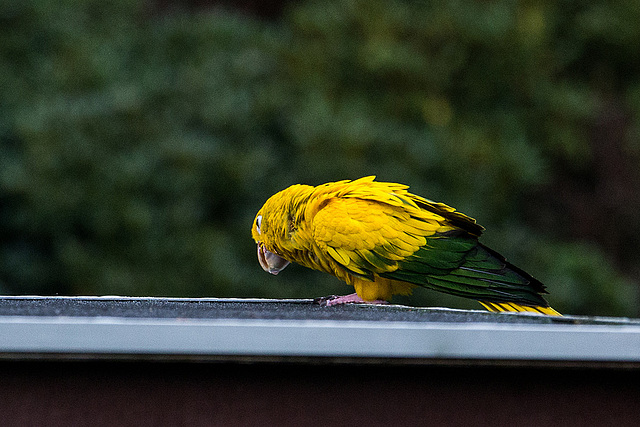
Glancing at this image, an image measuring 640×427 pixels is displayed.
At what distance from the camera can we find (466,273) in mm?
3098

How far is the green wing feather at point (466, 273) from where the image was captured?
300 cm

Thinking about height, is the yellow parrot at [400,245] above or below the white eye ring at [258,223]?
above

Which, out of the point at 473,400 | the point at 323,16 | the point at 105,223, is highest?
the point at 323,16

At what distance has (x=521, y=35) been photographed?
7918 mm

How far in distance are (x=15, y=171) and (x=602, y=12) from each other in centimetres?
652

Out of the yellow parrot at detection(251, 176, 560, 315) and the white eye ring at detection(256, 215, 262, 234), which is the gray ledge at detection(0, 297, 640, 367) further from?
the white eye ring at detection(256, 215, 262, 234)

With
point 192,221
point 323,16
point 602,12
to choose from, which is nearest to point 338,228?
point 192,221

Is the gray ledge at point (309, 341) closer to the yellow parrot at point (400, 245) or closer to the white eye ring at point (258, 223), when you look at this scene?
the yellow parrot at point (400, 245)

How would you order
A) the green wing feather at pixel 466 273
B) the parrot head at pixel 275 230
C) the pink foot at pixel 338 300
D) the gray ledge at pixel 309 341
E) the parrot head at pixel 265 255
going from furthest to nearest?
the parrot head at pixel 265 255 < the parrot head at pixel 275 230 < the pink foot at pixel 338 300 < the green wing feather at pixel 466 273 < the gray ledge at pixel 309 341

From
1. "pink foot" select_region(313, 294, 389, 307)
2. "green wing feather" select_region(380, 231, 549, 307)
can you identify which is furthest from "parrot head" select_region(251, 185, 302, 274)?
"green wing feather" select_region(380, 231, 549, 307)

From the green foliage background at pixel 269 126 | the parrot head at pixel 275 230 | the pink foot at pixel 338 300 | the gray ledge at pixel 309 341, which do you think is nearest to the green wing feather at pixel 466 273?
the pink foot at pixel 338 300

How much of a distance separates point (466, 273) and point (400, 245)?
0.28m

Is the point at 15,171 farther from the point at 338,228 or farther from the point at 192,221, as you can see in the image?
the point at 338,228

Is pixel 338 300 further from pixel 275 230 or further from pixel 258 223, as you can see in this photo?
pixel 258 223
